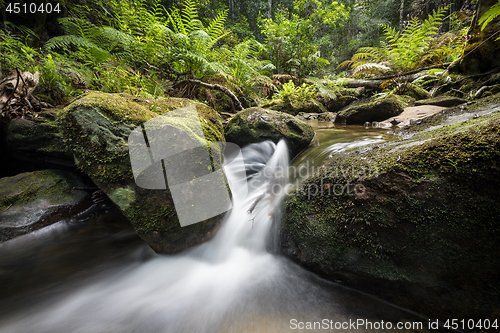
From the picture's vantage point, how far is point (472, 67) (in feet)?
13.8

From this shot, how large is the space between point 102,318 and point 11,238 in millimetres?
2350

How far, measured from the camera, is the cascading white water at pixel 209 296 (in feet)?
5.22

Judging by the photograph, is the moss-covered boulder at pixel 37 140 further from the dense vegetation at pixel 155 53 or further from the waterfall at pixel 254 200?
the waterfall at pixel 254 200

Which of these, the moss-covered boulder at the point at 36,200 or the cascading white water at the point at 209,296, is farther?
the moss-covered boulder at the point at 36,200

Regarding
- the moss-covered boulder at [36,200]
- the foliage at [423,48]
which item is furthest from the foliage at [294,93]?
the moss-covered boulder at [36,200]

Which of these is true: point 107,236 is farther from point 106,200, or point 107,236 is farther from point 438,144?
point 438,144

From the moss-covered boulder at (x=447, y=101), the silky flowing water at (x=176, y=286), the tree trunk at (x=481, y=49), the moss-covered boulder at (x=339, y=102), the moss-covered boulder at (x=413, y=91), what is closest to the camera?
the silky flowing water at (x=176, y=286)

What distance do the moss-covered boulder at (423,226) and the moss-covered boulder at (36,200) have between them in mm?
3962

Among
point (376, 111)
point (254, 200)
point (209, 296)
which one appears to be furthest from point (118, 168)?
point (376, 111)

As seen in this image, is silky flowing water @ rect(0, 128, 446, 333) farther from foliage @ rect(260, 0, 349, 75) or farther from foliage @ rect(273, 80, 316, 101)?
foliage @ rect(260, 0, 349, 75)

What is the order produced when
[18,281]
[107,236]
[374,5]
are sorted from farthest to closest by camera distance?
[374,5], [107,236], [18,281]

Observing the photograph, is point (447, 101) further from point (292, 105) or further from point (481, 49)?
point (292, 105)

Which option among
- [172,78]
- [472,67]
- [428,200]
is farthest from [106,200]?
[472,67]

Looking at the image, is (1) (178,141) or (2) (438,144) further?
(1) (178,141)
